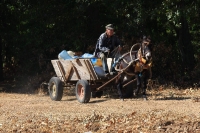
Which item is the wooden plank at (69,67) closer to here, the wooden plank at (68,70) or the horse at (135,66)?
the wooden plank at (68,70)

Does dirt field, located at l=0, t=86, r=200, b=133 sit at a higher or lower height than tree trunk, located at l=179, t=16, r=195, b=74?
lower

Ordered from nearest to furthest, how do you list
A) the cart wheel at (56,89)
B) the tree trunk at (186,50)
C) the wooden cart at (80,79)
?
the wooden cart at (80,79)
the cart wheel at (56,89)
the tree trunk at (186,50)

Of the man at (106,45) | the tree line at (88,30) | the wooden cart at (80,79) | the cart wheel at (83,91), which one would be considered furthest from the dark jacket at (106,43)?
the tree line at (88,30)

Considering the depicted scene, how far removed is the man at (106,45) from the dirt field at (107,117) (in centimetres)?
126

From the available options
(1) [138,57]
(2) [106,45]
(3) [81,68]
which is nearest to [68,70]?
(3) [81,68]

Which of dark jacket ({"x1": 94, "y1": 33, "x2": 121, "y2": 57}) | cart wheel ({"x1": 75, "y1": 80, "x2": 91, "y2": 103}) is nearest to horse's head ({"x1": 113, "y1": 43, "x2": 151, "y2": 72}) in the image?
dark jacket ({"x1": 94, "y1": 33, "x2": 121, "y2": 57})

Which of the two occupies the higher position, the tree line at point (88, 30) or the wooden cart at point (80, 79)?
the tree line at point (88, 30)

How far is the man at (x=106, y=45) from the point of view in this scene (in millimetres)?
15906

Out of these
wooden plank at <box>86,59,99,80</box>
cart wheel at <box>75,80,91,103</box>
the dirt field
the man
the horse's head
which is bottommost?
the dirt field

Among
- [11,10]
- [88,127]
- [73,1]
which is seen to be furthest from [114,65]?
[11,10]

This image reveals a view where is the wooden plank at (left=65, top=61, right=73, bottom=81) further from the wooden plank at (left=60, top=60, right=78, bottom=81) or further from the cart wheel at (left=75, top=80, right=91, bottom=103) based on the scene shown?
the cart wheel at (left=75, top=80, right=91, bottom=103)

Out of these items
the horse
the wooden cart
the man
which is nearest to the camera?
the horse

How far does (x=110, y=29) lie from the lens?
16.1 metres

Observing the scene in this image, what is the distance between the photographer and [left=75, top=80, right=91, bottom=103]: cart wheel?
15.6 meters
